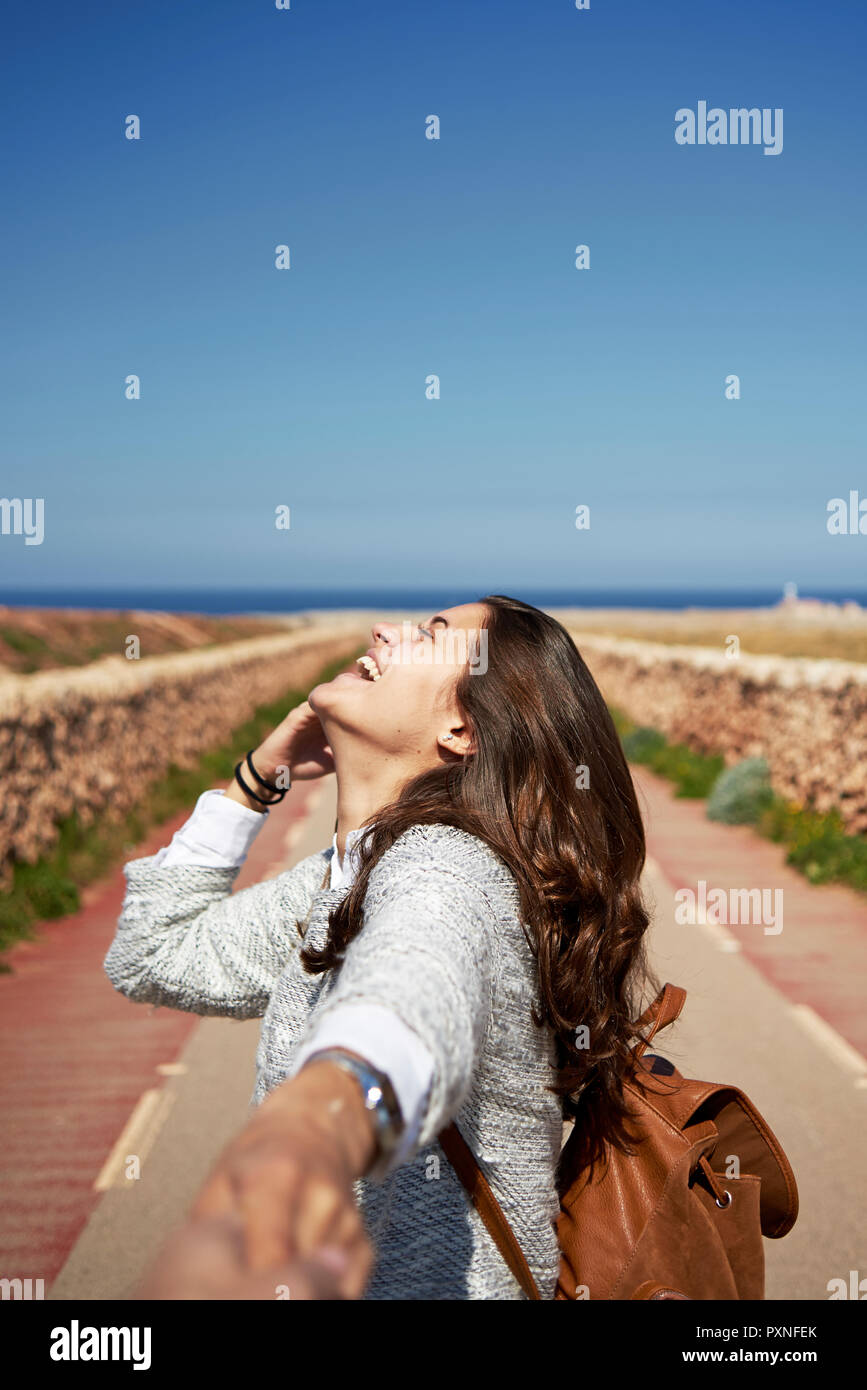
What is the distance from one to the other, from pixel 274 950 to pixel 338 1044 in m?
1.22

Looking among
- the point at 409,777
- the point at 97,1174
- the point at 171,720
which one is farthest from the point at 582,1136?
the point at 171,720

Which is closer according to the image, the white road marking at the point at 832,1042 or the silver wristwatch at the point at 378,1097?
the silver wristwatch at the point at 378,1097

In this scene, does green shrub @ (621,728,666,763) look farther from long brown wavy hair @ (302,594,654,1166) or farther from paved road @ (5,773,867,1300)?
long brown wavy hair @ (302,594,654,1166)

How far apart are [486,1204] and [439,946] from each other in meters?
0.64

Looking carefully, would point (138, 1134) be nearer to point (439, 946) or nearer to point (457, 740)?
point (457, 740)

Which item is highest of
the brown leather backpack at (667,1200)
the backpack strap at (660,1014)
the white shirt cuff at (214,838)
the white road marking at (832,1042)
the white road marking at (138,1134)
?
the white shirt cuff at (214,838)

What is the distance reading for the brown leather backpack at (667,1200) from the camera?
5.09 ft

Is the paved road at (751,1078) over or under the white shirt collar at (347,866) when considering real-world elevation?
under

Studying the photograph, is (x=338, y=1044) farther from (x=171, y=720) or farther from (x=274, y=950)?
(x=171, y=720)

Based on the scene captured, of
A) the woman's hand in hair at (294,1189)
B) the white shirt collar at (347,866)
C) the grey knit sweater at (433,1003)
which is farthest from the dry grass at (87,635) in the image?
the woman's hand in hair at (294,1189)

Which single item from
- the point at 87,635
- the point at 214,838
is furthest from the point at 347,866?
the point at 87,635

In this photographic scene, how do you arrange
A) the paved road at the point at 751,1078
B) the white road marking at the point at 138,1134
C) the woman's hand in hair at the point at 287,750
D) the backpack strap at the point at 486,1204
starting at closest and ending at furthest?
A: the backpack strap at the point at 486,1204, the woman's hand in hair at the point at 287,750, the paved road at the point at 751,1078, the white road marking at the point at 138,1134

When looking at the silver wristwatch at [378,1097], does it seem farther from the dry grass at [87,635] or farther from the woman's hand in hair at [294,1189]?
the dry grass at [87,635]

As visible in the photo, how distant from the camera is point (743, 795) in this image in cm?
1101
